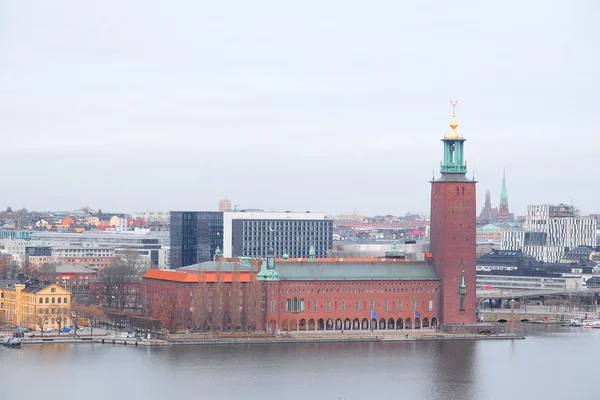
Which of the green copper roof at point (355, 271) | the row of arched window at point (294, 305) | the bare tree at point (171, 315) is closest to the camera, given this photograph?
the bare tree at point (171, 315)

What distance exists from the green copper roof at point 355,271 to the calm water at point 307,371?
5897 millimetres

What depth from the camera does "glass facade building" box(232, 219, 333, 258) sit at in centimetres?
12494

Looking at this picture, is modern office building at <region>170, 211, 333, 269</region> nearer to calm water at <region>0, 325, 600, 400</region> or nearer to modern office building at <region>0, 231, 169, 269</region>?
modern office building at <region>0, 231, 169, 269</region>

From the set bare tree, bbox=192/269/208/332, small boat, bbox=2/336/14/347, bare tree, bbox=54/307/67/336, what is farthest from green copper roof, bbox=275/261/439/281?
small boat, bbox=2/336/14/347

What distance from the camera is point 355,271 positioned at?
90562mm

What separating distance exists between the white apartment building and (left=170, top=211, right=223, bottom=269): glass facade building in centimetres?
4642

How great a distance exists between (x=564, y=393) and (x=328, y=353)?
15.1 metres

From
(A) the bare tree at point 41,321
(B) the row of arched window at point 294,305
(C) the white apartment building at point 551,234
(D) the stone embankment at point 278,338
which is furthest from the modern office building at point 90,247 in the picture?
(D) the stone embankment at point 278,338

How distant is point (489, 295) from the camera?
11531 centimetres

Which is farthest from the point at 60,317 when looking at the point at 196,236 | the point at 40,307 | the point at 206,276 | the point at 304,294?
the point at 196,236

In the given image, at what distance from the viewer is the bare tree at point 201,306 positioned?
86.0 meters

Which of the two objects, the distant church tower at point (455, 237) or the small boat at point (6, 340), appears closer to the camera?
the small boat at point (6, 340)

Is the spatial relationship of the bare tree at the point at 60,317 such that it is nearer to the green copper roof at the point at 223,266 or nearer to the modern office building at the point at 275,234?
the green copper roof at the point at 223,266

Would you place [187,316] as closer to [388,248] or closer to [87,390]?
[87,390]
